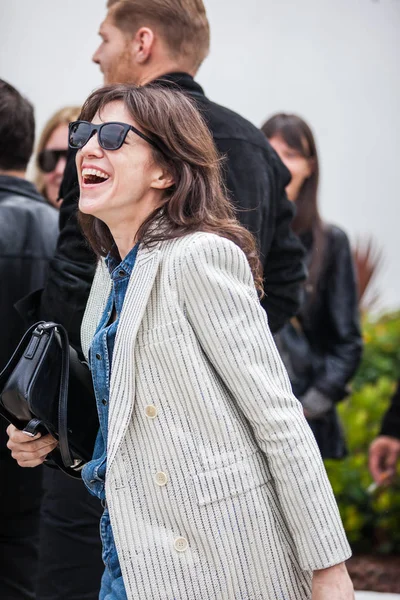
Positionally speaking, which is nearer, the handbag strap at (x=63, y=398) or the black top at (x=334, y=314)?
the handbag strap at (x=63, y=398)

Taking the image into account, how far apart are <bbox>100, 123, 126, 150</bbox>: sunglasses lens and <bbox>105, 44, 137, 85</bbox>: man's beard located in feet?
3.33

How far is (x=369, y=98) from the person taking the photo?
6594 mm

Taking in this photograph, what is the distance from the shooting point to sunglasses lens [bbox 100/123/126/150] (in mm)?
2201

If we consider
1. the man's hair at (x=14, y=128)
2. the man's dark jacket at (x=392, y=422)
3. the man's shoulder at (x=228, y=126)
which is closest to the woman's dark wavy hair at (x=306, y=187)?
the man's dark jacket at (x=392, y=422)

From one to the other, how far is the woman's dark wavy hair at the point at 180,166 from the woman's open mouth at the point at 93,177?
0.13m

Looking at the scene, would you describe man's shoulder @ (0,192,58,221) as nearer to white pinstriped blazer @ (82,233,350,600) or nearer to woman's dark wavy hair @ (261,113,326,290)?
woman's dark wavy hair @ (261,113,326,290)

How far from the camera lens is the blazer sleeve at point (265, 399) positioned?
6.44 feet

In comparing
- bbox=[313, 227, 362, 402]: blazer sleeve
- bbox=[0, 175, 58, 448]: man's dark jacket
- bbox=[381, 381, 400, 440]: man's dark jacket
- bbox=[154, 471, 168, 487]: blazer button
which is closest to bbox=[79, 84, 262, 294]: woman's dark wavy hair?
bbox=[154, 471, 168, 487]: blazer button

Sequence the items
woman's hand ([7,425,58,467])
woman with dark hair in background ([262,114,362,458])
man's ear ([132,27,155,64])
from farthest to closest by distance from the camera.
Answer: woman with dark hair in background ([262,114,362,458]), man's ear ([132,27,155,64]), woman's hand ([7,425,58,467])

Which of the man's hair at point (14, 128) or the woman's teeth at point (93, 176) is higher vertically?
the woman's teeth at point (93, 176)

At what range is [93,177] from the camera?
2.26 metres

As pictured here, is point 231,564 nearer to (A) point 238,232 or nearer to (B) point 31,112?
(A) point 238,232

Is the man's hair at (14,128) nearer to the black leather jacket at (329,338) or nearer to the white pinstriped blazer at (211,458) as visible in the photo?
the black leather jacket at (329,338)


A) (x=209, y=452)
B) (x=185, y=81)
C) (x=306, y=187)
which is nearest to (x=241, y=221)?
(x=185, y=81)
